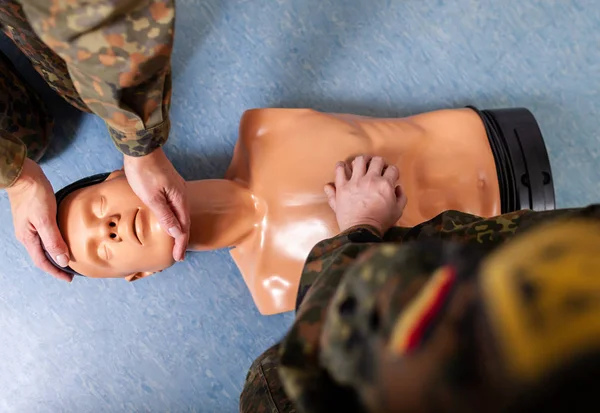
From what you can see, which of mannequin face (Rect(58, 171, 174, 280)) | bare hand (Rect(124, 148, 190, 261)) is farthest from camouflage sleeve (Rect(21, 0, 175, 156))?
mannequin face (Rect(58, 171, 174, 280))

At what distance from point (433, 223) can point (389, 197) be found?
111mm

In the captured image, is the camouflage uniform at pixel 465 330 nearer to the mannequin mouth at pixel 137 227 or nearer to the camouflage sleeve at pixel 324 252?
the camouflage sleeve at pixel 324 252

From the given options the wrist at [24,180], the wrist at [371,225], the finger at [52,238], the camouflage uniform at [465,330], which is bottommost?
the finger at [52,238]

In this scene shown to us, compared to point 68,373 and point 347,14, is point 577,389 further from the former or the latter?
point 68,373

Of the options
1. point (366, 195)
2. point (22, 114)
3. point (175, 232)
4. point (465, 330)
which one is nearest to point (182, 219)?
point (175, 232)

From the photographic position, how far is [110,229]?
0.88 meters

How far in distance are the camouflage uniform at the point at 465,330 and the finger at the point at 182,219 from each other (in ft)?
1.98

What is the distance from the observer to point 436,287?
266 millimetres

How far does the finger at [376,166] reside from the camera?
2.87 ft

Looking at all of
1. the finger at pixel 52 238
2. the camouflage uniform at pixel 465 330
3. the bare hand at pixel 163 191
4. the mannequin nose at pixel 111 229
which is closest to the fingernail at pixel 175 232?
the bare hand at pixel 163 191

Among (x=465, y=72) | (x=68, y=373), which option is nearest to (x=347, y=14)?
(x=465, y=72)

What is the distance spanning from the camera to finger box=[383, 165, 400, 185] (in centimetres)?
86

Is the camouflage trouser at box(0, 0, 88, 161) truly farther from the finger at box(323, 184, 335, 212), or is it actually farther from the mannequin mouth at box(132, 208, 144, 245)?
the finger at box(323, 184, 335, 212)

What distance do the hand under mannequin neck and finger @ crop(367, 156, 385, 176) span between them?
0.17 ft
